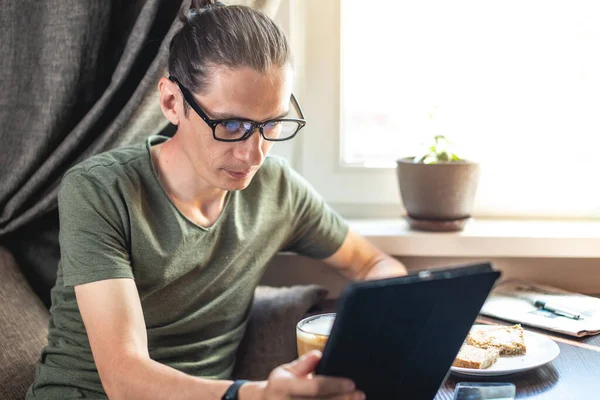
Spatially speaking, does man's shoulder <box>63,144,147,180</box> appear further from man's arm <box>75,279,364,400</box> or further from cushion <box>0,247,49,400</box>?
cushion <box>0,247,49,400</box>

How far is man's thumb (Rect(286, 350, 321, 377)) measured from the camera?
3.19 ft

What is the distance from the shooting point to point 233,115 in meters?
1.38

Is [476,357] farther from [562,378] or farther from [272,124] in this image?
[272,124]

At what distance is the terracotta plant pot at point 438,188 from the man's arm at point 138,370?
0.78 meters

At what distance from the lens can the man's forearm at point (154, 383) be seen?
1101mm

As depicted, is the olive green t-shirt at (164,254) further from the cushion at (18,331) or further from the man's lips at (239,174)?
the man's lips at (239,174)

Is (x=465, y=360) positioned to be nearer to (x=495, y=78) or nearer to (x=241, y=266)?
(x=241, y=266)

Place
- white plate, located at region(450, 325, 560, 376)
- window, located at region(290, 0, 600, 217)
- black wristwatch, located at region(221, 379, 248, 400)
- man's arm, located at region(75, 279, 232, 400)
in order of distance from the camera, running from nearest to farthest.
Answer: black wristwatch, located at region(221, 379, 248, 400) < man's arm, located at region(75, 279, 232, 400) < white plate, located at region(450, 325, 560, 376) < window, located at region(290, 0, 600, 217)

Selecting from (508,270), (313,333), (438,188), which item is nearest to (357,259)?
(438,188)

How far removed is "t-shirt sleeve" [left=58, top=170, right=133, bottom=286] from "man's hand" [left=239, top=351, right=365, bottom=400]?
46 cm

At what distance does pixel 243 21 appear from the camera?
1452 millimetres

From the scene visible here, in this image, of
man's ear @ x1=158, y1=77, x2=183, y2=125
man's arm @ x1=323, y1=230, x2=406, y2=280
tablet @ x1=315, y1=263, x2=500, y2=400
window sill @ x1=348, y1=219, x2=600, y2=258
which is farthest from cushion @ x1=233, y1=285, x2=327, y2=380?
tablet @ x1=315, y1=263, x2=500, y2=400

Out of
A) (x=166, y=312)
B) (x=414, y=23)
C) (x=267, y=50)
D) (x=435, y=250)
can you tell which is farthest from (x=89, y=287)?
(x=414, y=23)

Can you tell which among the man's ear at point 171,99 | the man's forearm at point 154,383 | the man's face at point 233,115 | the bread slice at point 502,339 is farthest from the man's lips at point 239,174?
the bread slice at point 502,339
